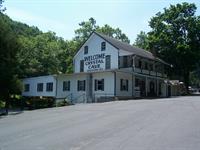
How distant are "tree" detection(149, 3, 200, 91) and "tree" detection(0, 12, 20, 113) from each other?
110 feet

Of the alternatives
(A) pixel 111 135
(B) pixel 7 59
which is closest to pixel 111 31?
(B) pixel 7 59

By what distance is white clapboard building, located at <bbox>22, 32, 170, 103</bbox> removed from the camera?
143 ft

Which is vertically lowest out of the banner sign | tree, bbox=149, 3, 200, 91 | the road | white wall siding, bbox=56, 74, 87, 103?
the road

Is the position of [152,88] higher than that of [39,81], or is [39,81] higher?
[39,81]

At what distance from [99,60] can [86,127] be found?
1296 inches

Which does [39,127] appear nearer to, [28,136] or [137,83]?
[28,136]

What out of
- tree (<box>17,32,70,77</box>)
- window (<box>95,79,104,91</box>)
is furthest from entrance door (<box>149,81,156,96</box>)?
tree (<box>17,32,70,77</box>)

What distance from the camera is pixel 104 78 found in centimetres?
4394

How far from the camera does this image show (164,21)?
6819cm

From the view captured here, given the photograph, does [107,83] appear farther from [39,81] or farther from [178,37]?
[178,37]

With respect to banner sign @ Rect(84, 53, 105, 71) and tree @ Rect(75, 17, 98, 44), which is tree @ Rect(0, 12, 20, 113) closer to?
banner sign @ Rect(84, 53, 105, 71)

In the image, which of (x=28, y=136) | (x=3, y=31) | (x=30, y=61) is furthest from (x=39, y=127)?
(x=30, y=61)

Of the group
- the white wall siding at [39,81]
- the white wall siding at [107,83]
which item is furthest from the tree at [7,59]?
the white wall siding at [39,81]

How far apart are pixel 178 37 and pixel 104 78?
2552 cm
